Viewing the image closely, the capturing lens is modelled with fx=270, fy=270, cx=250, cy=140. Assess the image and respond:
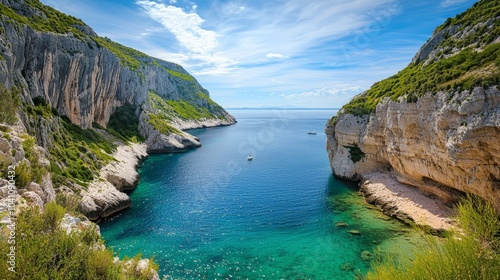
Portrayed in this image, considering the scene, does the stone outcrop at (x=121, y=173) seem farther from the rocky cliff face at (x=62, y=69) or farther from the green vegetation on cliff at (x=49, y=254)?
the green vegetation on cliff at (x=49, y=254)

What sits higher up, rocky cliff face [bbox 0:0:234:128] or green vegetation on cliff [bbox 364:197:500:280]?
rocky cliff face [bbox 0:0:234:128]

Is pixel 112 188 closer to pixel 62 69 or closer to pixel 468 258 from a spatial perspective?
pixel 62 69

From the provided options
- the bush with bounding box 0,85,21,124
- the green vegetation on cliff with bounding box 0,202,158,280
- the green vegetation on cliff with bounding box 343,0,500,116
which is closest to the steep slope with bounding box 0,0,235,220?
the bush with bounding box 0,85,21,124

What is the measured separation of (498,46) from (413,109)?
34.2 ft

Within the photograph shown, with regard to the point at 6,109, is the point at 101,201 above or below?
below

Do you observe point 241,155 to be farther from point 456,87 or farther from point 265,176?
point 456,87

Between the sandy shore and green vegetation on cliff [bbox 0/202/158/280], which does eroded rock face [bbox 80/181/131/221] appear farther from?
the sandy shore

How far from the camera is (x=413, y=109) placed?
35.8 metres

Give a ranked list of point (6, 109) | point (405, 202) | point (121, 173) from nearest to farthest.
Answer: point (6, 109)
point (405, 202)
point (121, 173)

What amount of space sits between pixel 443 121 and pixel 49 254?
35.9 m

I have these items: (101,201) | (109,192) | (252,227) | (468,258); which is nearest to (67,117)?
(109,192)

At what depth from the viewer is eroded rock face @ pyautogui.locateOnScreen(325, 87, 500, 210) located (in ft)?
86.4

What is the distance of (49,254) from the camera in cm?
1153

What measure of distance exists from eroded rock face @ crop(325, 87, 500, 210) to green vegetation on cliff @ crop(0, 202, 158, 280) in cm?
2166
